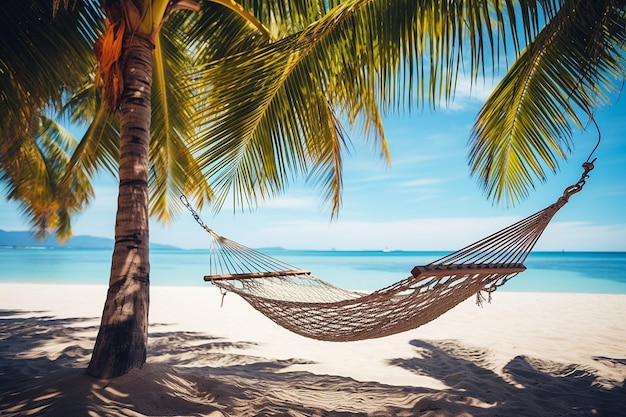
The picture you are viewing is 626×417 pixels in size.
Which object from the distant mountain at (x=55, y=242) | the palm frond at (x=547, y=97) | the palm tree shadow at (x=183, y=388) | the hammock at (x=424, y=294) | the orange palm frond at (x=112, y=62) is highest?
the distant mountain at (x=55, y=242)

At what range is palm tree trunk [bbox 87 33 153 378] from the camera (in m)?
1.46

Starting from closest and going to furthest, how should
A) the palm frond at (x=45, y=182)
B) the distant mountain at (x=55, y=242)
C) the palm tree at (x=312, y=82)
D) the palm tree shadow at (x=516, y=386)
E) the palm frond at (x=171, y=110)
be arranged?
the palm tree at (x=312, y=82) < the palm tree shadow at (x=516, y=386) < the palm frond at (x=171, y=110) < the palm frond at (x=45, y=182) < the distant mountain at (x=55, y=242)

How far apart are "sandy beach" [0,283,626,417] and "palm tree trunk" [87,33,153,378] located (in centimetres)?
9

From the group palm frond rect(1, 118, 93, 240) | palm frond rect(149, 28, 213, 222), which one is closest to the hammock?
palm frond rect(149, 28, 213, 222)

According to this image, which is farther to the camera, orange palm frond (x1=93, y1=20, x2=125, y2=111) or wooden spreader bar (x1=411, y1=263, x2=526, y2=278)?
orange palm frond (x1=93, y1=20, x2=125, y2=111)

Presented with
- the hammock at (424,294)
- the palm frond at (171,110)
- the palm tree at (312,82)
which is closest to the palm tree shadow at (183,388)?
the palm tree at (312,82)

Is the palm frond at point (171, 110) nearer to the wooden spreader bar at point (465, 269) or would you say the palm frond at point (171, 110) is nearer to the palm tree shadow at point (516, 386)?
the wooden spreader bar at point (465, 269)

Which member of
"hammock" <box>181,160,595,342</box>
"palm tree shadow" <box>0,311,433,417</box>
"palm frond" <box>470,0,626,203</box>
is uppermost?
"palm frond" <box>470,0,626,203</box>

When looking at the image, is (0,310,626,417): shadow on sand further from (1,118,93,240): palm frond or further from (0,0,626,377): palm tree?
(1,118,93,240): palm frond

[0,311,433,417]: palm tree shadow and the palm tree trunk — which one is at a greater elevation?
the palm tree trunk

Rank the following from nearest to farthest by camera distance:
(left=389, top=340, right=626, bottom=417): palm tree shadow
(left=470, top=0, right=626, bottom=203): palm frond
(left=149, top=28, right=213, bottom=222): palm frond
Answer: (left=470, top=0, right=626, bottom=203): palm frond → (left=389, top=340, right=626, bottom=417): palm tree shadow → (left=149, top=28, right=213, bottom=222): palm frond

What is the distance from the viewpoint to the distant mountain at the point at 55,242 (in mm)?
34781

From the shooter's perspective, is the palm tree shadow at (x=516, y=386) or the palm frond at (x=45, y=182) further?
the palm frond at (x=45, y=182)

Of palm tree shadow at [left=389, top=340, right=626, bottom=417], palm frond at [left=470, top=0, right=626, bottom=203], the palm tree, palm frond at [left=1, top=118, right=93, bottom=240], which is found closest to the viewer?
palm frond at [left=470, top=0, right=626, bottom=203]
